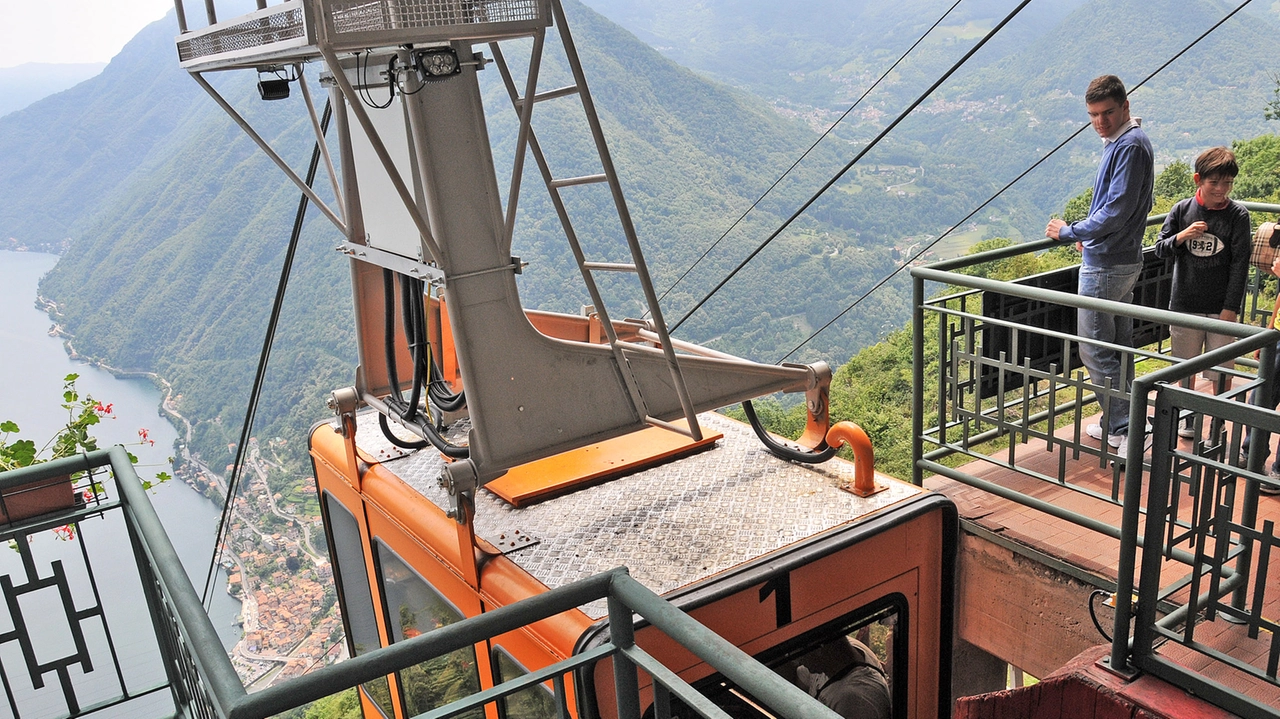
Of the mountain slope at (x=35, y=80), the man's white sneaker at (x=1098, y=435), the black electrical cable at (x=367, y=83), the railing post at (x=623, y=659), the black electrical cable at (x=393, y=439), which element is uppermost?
the mountain slope at (x=35, y=80)

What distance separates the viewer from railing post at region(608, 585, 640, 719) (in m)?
1.93

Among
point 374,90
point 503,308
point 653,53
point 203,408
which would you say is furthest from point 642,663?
point 653,53

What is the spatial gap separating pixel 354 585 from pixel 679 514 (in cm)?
189

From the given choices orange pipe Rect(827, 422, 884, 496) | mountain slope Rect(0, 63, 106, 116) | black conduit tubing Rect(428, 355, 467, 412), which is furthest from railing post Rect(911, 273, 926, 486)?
mountain slope Rect(0, 63, 106, 116)

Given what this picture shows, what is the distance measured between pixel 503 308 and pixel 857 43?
64732mm

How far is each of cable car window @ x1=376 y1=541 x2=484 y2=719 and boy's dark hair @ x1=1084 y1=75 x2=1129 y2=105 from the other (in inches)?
138

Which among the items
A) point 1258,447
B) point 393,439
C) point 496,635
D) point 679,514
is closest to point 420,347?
point 393,439

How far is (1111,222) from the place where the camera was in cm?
417

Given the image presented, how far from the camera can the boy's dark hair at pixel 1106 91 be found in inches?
160

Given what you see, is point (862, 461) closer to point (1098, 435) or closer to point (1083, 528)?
point (1083, 528)

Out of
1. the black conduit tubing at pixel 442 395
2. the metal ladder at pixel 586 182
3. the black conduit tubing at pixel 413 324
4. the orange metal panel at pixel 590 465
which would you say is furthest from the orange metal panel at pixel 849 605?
the black conduit tubing at pixel 413 324

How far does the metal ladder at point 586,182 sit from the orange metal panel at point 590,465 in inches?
16.6

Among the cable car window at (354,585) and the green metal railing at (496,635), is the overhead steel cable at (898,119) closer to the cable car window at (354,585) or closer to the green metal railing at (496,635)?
the cable car window at (354,585)

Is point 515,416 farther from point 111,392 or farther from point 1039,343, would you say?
point 111,392
